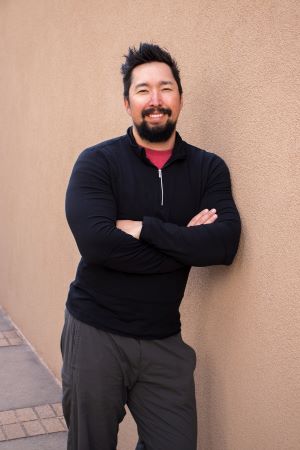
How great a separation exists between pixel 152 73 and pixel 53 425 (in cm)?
267

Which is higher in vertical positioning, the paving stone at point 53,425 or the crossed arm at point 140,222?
the crossed arm at point 140,222

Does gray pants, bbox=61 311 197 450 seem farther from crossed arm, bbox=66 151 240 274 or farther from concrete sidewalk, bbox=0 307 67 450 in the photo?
concrete sidewalk, bbox=0 307 67 450

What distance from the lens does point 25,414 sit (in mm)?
4965

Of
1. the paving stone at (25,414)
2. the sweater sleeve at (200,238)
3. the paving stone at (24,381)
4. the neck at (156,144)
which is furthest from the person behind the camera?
the paving stone at (24,381)

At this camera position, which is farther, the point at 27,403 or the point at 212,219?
the point at 27,403

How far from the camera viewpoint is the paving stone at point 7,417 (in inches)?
189

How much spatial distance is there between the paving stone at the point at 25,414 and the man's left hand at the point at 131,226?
228 cm

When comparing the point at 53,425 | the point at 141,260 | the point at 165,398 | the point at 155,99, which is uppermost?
the point at 155,99

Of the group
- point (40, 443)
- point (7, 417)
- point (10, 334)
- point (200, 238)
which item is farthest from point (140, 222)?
point (10, 334)

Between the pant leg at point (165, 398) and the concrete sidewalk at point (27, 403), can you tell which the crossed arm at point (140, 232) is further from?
the concrete sidewalk at point (27, 403)

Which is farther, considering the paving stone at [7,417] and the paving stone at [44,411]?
the paving stone at [44,411]

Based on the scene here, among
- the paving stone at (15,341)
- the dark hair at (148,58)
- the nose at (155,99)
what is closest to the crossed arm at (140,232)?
the nose at (155,99)

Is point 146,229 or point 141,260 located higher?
point 146,229

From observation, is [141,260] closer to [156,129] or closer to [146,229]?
[146,229]
